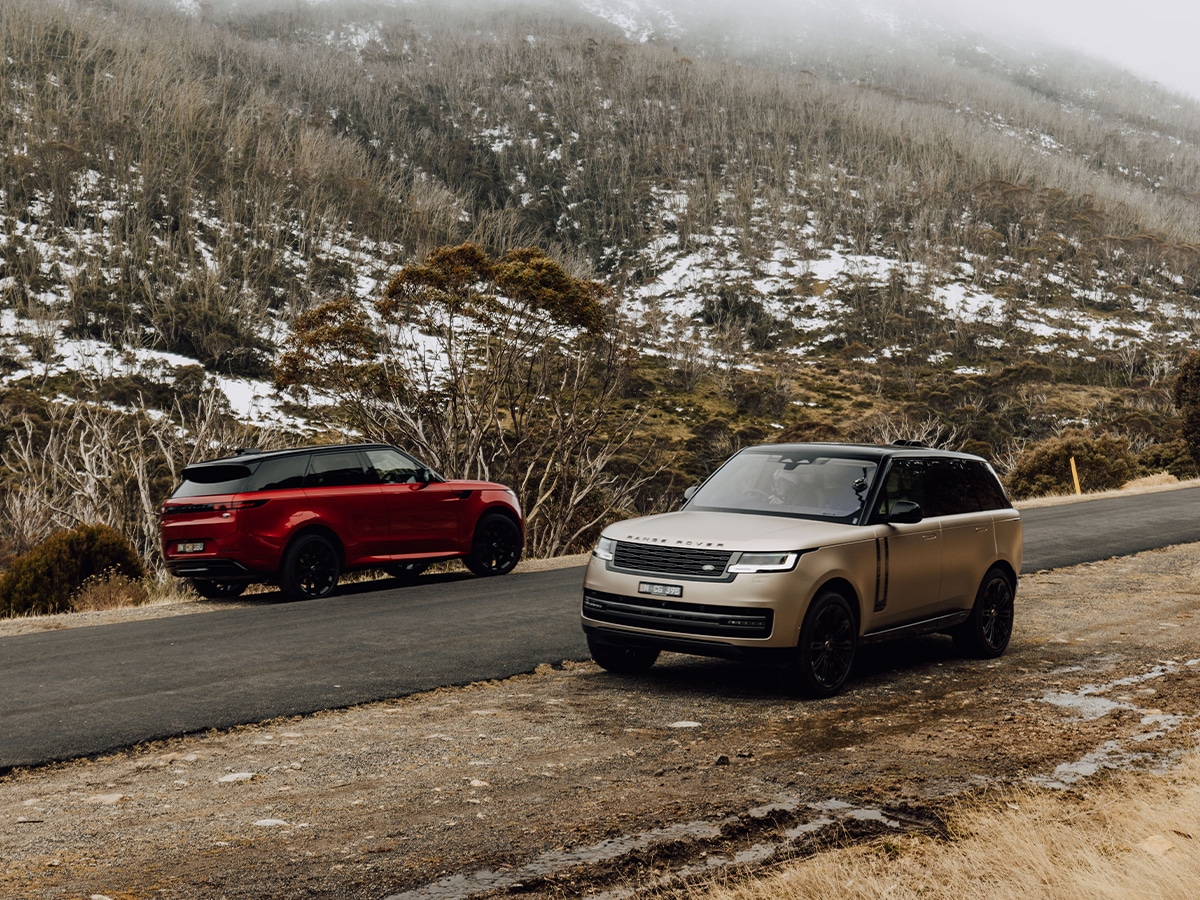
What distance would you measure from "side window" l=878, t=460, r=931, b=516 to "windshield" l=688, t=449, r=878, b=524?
0.55 ft

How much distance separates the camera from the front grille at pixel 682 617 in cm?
773

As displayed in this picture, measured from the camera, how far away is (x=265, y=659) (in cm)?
974

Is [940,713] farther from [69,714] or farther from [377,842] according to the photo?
[69,714]

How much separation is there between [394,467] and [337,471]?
92 cm

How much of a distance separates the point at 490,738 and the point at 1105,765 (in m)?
3.51

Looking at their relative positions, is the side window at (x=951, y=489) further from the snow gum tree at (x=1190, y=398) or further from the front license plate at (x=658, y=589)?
the snow gum tree at (x=1190, y=398)

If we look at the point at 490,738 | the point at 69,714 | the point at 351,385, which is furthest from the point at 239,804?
the point at 351,385

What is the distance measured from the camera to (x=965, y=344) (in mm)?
90688

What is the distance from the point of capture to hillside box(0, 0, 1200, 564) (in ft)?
208

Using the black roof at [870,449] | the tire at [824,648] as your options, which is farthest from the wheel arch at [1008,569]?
the tire at [824,648]

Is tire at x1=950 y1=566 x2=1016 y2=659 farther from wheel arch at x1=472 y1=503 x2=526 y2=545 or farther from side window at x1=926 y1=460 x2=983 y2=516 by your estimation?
wheel arch at x1=472 y1=503 x2=526 y2=545

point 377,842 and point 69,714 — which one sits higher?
point 377,842

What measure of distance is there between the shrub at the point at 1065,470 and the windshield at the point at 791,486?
3693cm

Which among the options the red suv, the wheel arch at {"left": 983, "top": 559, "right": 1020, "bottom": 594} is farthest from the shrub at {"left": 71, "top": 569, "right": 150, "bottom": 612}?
the wheel arch at {"left": 983, "top": 559, "right": 1020, "bottom": 594}
